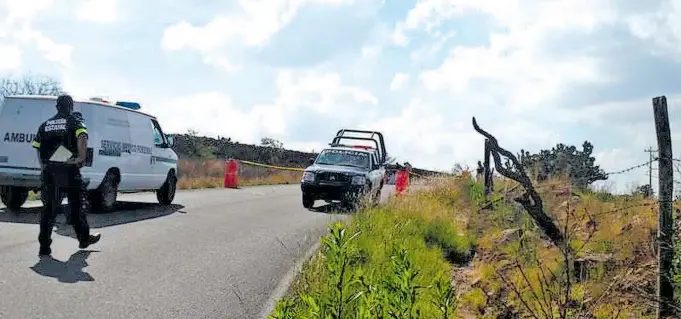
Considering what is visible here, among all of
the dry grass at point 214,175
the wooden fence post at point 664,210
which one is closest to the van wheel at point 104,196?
the wooden fence post at point 664,210

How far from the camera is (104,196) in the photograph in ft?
46.9

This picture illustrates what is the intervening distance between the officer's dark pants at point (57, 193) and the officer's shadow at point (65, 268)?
36 centimetres

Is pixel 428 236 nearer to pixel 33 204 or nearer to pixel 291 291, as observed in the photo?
pixel 291 291

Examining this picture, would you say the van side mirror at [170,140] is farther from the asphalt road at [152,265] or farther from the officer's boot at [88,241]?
the officer's boot at [88,241]

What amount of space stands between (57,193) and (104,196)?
513cm

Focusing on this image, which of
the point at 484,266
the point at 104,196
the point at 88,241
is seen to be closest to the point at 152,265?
the point at 88,241

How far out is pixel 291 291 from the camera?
7.39 meters

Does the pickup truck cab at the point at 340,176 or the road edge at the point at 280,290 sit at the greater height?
the pickup truck cab at the point at 340,176

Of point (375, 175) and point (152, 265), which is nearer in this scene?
point (152, 265)

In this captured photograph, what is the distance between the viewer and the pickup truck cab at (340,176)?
1897cm

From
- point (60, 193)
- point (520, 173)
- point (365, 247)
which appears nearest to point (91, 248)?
point (60, 193)

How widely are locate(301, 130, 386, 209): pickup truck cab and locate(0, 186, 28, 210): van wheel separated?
689 cm

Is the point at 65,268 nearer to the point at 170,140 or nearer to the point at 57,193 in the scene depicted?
the point at 57,193

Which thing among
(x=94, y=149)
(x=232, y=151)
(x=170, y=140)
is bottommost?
(x=94, y=149)
